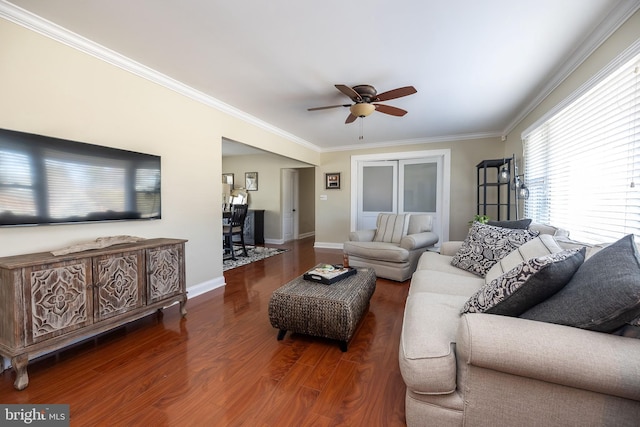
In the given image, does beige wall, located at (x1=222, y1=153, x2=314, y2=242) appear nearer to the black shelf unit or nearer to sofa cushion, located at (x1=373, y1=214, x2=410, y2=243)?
sofa cushion, located at (x1=373, y1=214, x2=410, y2=243)

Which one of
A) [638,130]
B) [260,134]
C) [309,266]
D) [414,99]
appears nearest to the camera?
[638,130]

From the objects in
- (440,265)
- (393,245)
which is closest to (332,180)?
(393,245)

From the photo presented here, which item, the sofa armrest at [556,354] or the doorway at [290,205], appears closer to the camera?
the sofa armrest at [556,354]

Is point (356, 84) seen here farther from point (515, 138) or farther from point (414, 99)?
point (515, 138)

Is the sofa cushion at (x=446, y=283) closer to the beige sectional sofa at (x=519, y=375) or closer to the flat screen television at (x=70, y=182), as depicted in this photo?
the beige sectional sofa at (x=519, y=375)

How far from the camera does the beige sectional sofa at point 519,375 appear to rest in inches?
35.5

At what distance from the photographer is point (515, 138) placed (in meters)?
4.11

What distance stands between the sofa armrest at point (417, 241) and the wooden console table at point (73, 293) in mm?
2806

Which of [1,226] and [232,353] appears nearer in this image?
[1,226]

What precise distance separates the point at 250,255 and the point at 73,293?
11.7 ft

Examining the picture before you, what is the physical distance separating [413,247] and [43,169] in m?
3.69

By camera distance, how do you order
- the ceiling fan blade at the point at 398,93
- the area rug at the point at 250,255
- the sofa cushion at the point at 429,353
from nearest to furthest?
the sofa cushion at the point at 429,353 < the ceiling fan blade at the point at 398,93 < the area rug at the point at 250,255

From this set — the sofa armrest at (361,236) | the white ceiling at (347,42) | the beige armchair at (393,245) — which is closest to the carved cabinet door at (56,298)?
the white ceiling at (347,42)

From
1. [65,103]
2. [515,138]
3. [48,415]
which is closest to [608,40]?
[515,138]
